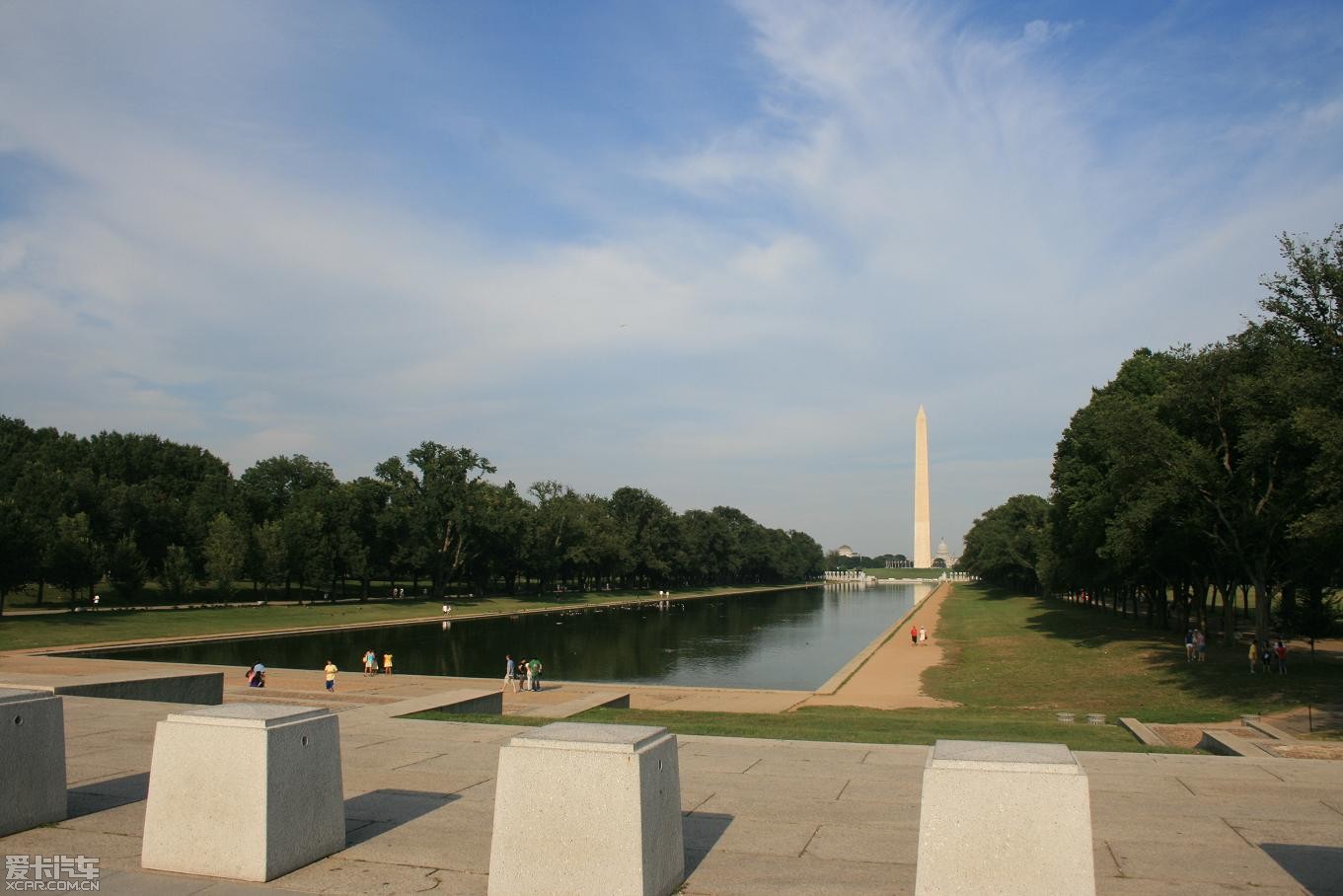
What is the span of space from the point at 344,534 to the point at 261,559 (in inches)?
393

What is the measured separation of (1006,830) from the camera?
487 cm

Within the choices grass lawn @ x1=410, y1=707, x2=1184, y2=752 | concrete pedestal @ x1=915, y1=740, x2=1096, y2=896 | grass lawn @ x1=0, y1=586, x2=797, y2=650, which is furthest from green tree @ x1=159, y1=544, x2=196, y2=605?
concrete pedestal @ x1=915, y1=740, x2=1096, y2=896

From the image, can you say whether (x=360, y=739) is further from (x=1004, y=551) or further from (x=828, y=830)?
(x=1004, y=551)

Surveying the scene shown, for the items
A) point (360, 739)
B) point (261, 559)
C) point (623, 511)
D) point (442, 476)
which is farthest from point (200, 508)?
point (360, 739)

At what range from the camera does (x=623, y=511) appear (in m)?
140

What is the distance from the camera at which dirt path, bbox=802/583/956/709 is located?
29.6 meters

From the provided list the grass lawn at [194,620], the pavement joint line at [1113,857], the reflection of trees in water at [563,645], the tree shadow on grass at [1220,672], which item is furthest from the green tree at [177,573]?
the pavement joint line at [1113,857]

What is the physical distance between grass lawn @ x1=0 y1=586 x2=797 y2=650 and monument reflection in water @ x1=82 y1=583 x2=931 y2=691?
3.24 metres

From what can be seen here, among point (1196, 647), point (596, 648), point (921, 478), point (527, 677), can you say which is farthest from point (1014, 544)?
point (527, 677)

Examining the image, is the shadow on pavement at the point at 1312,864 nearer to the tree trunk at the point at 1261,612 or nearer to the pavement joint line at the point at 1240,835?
the pavement joint line at the point at 1240,835

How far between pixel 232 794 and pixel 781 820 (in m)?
4.34

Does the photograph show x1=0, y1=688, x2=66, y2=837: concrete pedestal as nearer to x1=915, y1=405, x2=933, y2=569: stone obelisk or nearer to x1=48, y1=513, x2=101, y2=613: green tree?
x1=48, y1=513, x2=101, y2=613: green tree

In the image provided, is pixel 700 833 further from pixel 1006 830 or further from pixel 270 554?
pixel 270 554

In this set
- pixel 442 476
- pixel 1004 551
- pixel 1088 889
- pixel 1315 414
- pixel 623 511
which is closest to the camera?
pixel 1088 889
